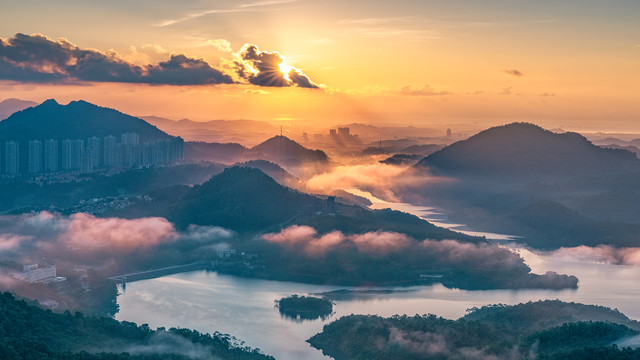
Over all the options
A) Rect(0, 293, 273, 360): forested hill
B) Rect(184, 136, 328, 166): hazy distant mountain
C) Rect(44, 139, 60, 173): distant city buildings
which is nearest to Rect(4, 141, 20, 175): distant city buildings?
Rect(44, 139, 60, 173): distant city buildings

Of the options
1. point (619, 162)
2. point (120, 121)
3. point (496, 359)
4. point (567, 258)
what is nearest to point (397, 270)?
point (567, 258)

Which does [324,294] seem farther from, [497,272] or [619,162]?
[619,162]

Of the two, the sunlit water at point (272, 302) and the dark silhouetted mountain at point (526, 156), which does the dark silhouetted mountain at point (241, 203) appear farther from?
the dark silhouetted mountain at point (526, 156)

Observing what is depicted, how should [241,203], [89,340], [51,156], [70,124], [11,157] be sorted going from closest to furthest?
1. [89,340]
2. [241,203]
3. [51,156]
4. [11,157]
5. [70,124]

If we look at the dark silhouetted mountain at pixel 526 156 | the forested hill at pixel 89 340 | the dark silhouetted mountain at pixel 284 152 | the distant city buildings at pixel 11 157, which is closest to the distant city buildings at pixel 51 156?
the distant city buildings at pixel 11 157

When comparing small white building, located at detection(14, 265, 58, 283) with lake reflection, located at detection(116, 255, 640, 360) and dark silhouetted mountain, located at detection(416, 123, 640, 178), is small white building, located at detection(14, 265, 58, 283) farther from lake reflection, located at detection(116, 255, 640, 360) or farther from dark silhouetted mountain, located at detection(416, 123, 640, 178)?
dark silhouetted mountain, located at detection(416, 123, 640, 178)

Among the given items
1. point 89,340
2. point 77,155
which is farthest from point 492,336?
point 77,155

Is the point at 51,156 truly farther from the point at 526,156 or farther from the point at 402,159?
the point at 526,156
